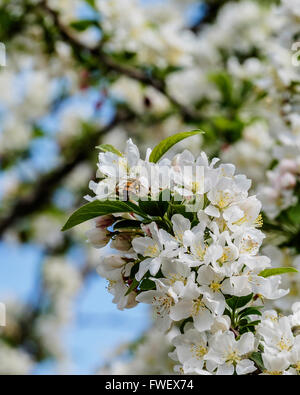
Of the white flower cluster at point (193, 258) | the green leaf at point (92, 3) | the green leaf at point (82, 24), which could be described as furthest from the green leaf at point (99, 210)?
the green leaf at point (92, 3)

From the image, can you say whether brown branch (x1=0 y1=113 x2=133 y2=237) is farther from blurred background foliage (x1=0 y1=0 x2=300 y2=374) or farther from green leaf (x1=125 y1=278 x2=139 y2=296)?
green leaf (x1=125 y1=278 x2=139 y2=296)

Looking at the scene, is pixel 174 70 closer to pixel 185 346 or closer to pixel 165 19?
pixel 185 346

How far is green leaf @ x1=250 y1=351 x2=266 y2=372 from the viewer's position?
2.96 feet

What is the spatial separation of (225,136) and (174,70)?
463mm

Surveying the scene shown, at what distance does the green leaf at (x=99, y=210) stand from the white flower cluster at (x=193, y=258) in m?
0.02

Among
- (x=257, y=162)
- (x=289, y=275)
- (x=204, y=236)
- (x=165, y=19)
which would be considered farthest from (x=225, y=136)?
(x=165, y=19)

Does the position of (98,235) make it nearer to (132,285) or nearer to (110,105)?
(132,285)

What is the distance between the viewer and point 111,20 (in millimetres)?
2688

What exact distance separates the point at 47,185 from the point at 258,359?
12.1 ft

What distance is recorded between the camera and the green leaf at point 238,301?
3.10 ft

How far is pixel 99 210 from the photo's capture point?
38.2 inches

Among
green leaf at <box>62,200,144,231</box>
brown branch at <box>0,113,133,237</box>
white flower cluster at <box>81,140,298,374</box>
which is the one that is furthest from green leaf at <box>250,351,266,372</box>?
brown branch at <box>0,113,133,237</box>

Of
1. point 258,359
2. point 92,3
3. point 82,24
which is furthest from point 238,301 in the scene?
point 92,3

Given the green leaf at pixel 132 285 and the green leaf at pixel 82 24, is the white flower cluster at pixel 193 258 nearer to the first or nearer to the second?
the green leaf at pixel 132 285
